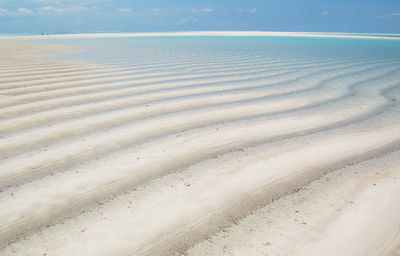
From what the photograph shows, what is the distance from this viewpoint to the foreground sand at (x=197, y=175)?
1188 millimetres

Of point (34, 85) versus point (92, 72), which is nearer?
point (34, 85)

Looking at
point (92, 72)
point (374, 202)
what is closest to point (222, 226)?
point (374, 202)

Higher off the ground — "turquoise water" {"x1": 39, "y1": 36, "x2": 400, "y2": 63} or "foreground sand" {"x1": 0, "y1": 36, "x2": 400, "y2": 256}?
"turquoise water" {"x1": 39, "y1": 36, "x2": 400, "y2": 63}

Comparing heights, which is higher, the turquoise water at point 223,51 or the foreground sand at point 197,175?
the turquoise water at point 223,51

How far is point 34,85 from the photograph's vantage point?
13.0 ft

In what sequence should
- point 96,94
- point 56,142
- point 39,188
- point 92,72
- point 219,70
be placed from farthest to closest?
1. point 219,70
2. point 92,72
3. point 96,94
4. point 56,142
5. point 39,188

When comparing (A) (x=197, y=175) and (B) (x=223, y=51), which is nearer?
(A) (x=197, y=175)

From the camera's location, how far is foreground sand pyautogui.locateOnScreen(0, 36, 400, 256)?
1188 millimetres

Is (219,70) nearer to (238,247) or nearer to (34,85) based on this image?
(34,85)

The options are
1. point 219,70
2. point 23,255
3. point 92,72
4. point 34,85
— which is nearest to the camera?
point 23,255

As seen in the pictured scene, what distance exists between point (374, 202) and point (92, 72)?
4.72 meters

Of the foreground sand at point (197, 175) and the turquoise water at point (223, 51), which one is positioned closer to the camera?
the foreground sand at point (197, 175)

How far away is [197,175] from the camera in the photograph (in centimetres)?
167

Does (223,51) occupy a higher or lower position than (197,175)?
higher
